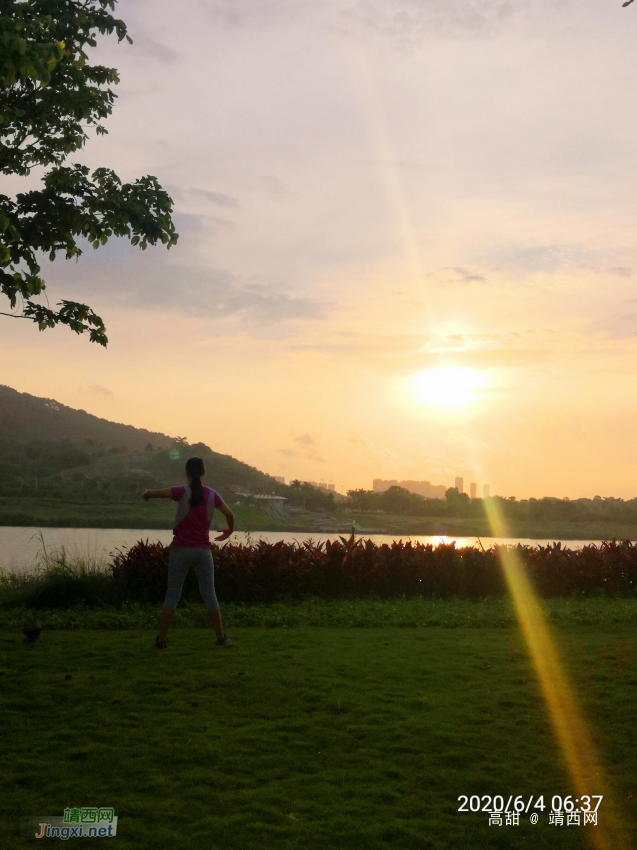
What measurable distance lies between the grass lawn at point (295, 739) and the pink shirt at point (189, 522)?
3.61 feet

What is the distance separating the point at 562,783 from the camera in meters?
4.24

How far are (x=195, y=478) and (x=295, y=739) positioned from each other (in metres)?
3.25

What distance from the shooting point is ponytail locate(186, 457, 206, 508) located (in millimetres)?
7531

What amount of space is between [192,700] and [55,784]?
1.77 meters

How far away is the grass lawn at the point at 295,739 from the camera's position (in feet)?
12.0

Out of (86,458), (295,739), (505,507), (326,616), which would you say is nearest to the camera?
(295,739)

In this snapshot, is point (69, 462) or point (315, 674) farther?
point (69, 462)

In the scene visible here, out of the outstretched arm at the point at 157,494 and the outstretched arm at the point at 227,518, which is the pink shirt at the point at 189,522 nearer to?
the outstretched arm at the point at 157,494

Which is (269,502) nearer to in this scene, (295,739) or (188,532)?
(188,532)

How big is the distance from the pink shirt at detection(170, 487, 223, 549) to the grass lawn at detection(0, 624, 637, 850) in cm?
110

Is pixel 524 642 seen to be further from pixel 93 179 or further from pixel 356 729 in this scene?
pixel 93 179

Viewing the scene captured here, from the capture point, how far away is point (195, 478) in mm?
7578

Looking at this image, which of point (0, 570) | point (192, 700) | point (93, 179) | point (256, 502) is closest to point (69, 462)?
point (256, 502)

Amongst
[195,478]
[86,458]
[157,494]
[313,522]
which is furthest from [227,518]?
[86,458]
